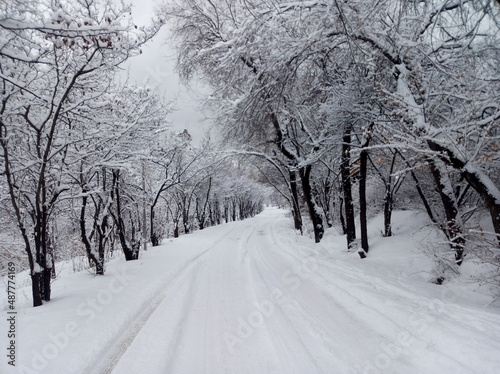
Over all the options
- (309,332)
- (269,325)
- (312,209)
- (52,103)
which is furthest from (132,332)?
(312,209)

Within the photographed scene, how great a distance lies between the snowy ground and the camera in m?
3.49

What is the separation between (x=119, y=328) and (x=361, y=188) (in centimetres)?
773

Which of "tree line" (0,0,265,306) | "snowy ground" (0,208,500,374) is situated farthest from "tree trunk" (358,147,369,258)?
"tree line" (0,0,265,306)

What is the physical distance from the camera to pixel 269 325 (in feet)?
15.1

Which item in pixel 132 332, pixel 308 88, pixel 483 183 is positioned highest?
pixel 308 88

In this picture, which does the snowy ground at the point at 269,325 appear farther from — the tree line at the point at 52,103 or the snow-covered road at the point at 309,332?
the tree line at the point at 52,103

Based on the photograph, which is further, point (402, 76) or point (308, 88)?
point (308, 88)

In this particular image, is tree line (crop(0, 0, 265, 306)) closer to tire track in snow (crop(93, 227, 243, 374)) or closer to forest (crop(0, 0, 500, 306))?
forest (crop(0, 0, 500, 306))

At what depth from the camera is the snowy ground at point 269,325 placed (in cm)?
349

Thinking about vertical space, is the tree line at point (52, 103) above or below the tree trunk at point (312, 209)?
above

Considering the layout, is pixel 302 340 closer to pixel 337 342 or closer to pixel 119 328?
pixel 337 342

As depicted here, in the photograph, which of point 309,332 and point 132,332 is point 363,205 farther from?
point 132,332

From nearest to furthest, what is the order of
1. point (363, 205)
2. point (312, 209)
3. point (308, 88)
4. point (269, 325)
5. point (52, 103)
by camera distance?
point (269, 325) < point (52, 103) < point (308, 88) < point (363, 205) < point (312, 209)

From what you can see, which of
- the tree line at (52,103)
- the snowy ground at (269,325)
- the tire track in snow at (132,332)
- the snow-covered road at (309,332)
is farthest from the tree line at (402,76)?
the tire track in snow at (132,332)
